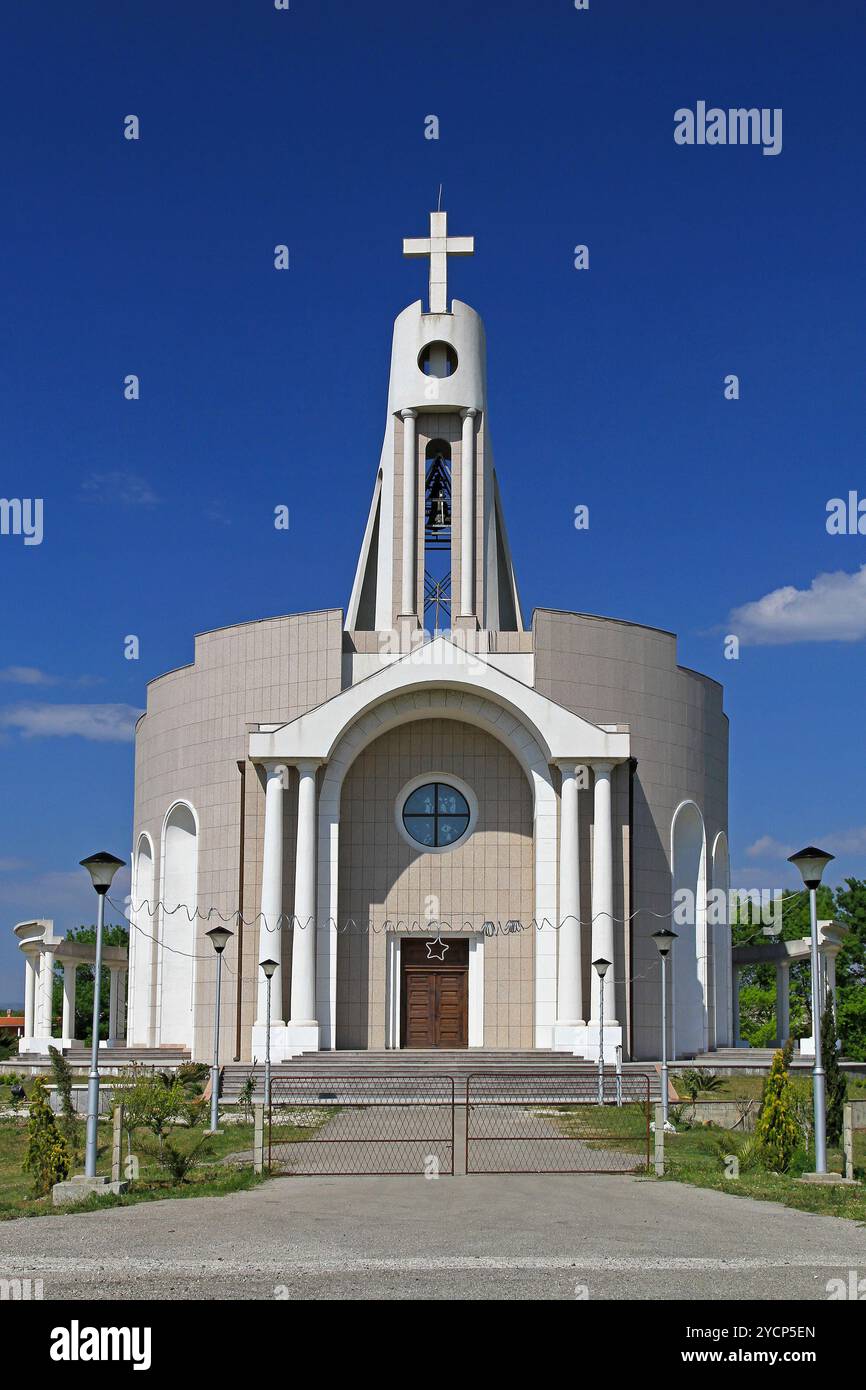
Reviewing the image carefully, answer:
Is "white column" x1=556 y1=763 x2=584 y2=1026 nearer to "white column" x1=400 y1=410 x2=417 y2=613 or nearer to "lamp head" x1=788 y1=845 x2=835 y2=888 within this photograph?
"white column" x1=400 y1=410 x2=417 y2=613

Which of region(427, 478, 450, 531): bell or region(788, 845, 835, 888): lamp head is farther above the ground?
region(427, 478, 450, 531): bell

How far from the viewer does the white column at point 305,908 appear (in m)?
28.4

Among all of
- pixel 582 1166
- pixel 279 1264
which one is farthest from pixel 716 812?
pixel 279 1264

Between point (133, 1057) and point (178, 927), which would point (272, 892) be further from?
point (133, 1057)

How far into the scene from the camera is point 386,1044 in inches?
1167

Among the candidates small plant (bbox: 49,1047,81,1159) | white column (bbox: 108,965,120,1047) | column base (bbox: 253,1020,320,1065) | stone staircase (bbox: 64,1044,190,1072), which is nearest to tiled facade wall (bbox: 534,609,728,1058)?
column base (bbox: 253,1020,320,1065)

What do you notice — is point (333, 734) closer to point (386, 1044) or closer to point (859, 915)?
point (386, 1044)

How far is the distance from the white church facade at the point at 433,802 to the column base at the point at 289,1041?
5 cm

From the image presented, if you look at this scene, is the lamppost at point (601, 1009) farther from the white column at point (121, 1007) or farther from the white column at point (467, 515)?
the white column at point (121, 1007)

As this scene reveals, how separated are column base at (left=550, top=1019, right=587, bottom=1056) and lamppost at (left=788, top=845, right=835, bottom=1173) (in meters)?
11.6

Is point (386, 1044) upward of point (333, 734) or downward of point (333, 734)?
downward

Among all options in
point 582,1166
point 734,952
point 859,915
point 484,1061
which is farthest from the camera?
point 859,915

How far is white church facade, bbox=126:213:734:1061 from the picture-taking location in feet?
95.2
